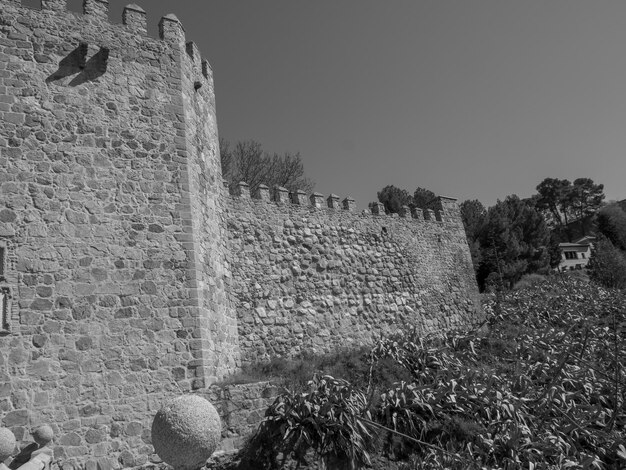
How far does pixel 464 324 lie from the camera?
17406 millimetres

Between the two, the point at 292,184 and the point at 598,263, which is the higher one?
the point at 292,184

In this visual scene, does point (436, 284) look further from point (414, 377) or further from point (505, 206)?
point (505, 206)

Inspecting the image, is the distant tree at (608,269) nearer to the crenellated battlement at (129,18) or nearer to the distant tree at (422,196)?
the distant tree at (422,196)

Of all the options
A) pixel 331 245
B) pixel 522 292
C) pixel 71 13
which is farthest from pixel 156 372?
pixel 522 292

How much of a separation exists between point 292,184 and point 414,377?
56.4ft

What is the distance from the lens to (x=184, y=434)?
197 inches

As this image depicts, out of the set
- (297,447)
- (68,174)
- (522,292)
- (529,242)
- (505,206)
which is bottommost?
(297,447)

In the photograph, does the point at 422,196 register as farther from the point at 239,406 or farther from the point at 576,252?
the point at 239,406

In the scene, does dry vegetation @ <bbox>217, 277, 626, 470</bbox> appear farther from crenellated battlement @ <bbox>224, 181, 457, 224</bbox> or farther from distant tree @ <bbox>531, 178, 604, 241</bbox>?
distant tree @ <bbox>531, 178, 604, 241</bbox>

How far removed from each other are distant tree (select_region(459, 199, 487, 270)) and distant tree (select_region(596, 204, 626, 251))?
14172mm

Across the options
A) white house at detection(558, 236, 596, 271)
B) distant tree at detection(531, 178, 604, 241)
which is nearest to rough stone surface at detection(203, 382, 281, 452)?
white house at detection(558, 236, 596, 271)

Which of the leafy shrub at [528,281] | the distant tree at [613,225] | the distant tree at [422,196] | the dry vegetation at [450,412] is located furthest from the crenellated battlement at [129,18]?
the distant tree at [613,225]

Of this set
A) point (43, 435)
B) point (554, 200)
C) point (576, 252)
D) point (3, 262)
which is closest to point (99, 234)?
point (3, 262)

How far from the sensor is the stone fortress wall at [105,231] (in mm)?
7617
